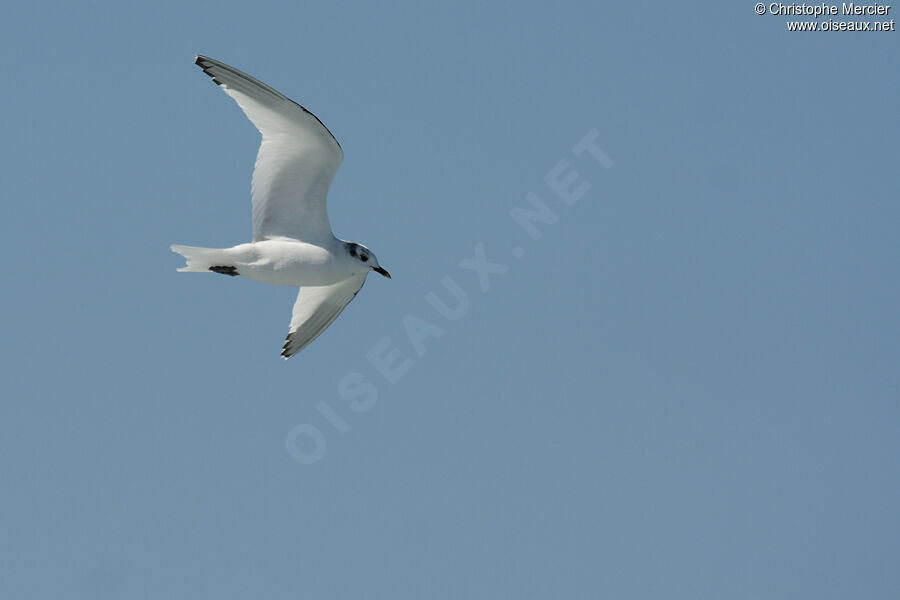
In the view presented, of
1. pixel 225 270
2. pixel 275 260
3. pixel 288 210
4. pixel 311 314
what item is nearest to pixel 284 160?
pixel 288 210

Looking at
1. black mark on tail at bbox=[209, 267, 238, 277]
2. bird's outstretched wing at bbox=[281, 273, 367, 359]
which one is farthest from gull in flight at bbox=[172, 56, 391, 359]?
bird's outstretched wing at bbox=[281, 273, 367, 359]

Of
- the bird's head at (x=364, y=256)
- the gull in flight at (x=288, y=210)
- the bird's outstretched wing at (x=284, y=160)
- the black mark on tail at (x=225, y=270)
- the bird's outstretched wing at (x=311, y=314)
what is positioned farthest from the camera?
the bird's outstretched wing at (x=311, y=314)

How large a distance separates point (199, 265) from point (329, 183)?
2.18 meters

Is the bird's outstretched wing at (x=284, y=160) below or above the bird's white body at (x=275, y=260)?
above

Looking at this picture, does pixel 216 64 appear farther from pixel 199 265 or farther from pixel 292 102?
pixel 199 265

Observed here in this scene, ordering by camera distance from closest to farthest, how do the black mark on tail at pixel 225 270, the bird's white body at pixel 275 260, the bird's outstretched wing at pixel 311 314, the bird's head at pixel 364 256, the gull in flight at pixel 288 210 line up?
the gull in flight at pixel 288 210
the bird's white body at pixel 275 260
the black mark on tail at pixel 225 270
the bird's head at pixel 364 256
the bird's outstretched wing at pixel 311 314

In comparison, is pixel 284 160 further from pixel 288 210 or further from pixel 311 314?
pixel 311 314

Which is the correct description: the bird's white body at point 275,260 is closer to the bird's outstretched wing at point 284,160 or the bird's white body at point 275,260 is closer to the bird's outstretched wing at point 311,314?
the bird's outstretched wing at point 284,160

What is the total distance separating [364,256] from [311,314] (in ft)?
6.79

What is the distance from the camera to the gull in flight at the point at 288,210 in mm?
21031

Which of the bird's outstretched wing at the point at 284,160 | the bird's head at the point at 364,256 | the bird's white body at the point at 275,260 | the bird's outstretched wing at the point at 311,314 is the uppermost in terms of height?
the bird's outstretched wing at the point at 284,160

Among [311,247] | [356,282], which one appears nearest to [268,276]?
[311,247]

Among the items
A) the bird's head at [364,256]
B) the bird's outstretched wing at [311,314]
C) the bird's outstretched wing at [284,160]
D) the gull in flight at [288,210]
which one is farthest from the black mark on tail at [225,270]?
the bird's outstretched wing at [311,314]

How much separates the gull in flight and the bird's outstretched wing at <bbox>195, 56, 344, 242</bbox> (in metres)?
0.01
